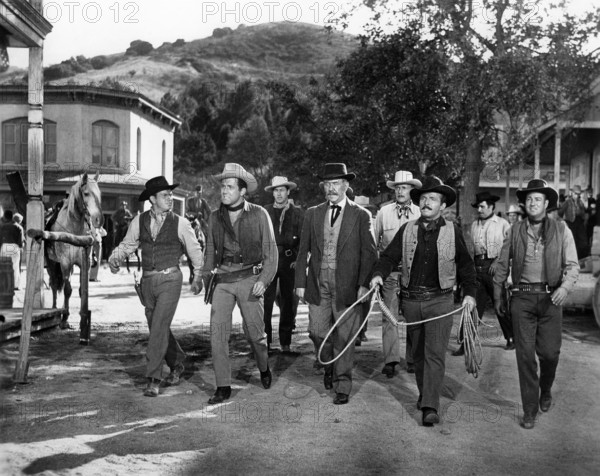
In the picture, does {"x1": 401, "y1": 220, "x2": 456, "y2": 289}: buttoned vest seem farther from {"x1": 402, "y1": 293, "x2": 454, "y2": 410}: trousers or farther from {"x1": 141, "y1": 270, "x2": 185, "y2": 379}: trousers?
{"x1": 141, "y1": 270, "x2": 185, "y2": 379}: trousers

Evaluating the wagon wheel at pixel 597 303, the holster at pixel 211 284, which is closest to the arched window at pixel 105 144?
Answer: the wagon wheel at pixel 597 303

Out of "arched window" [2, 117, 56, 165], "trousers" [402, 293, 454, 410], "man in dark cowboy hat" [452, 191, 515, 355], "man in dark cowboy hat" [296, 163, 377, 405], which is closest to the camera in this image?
"trousers" [402, 293, 454, 410]

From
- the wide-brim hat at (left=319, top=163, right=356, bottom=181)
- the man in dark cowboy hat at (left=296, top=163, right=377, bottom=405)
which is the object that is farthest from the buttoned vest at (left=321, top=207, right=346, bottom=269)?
the wide-brim hat at (left=319, top=163, right=356, bottom=181)

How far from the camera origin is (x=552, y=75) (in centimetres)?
1557

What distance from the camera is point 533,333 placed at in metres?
6.22

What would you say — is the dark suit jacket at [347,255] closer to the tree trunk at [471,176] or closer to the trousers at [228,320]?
the trousers at [228,320]

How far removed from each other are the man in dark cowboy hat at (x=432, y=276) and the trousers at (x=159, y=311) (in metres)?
2.07

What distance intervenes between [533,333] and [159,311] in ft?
10.5

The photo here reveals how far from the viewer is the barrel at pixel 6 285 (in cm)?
1058

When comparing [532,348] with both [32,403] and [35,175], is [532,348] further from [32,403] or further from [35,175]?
[35,175]

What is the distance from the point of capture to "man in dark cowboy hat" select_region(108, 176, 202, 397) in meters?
6.89

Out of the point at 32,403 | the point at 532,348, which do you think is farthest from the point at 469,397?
the point at 32,403

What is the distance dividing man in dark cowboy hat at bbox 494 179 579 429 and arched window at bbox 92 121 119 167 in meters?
28.8

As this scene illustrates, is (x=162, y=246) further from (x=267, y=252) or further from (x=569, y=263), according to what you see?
(x=569, y=263)
